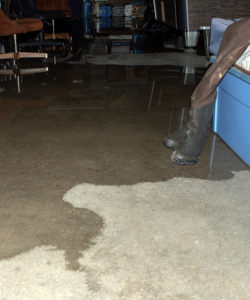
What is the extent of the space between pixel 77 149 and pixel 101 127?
334 mm

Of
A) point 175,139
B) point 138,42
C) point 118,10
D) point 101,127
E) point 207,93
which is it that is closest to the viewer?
point 207,93

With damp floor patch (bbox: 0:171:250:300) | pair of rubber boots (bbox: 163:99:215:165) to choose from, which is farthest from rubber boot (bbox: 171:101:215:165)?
damp floor patch (bbox: 0:171:250:300)

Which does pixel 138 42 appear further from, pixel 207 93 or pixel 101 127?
pixel 207 93

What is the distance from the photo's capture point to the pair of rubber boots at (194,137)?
5.22 ft

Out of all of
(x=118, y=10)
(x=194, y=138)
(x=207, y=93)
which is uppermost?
(x=118, y=10)

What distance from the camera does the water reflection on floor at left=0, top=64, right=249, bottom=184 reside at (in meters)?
1.55

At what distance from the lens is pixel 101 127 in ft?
6.68

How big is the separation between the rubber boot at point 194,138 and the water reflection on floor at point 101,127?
0.13 ft

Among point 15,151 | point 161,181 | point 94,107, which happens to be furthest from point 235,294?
point 94,107

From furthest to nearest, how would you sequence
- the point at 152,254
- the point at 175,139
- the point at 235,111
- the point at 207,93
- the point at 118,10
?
1. the point at 118,10
2. the point at 175,139
3. the point at 235,111
4. the point at 207,93
5. the point at 152,254

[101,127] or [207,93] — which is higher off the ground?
[207,93]

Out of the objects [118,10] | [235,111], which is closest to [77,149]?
[235,111]

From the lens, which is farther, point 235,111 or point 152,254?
point 235,111

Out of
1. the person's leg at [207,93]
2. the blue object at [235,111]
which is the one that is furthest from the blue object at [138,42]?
the person's leg at [207,93]
